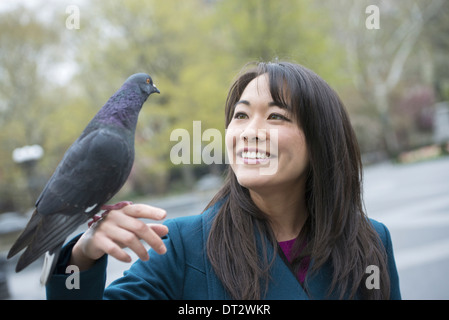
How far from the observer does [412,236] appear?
6316 millimetres

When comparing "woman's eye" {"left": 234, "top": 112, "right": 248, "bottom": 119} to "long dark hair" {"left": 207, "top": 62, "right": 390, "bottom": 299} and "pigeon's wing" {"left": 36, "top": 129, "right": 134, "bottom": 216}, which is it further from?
"pigeon's wing" {"left": 36, "top": 129, "right": 134, "bottom": 216}

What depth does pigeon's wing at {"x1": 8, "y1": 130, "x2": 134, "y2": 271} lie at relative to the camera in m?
0.96

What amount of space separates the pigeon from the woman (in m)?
0.42

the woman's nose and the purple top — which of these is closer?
the woman's nose

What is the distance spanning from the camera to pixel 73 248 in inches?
41.8

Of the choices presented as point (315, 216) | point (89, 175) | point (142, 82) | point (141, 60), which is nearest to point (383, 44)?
point (141, 60)

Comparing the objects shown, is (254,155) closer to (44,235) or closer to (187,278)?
(187,278)

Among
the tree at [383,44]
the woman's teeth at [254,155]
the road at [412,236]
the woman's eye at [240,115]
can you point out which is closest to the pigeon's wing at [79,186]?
the woman's teeth at [254,155]

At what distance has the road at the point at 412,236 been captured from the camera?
4824 millimetres

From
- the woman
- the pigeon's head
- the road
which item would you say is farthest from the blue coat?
the road

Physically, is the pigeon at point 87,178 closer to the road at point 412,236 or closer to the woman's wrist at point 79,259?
the woman's wrist at point 79,259

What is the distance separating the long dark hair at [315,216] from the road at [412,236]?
2.70 meters
